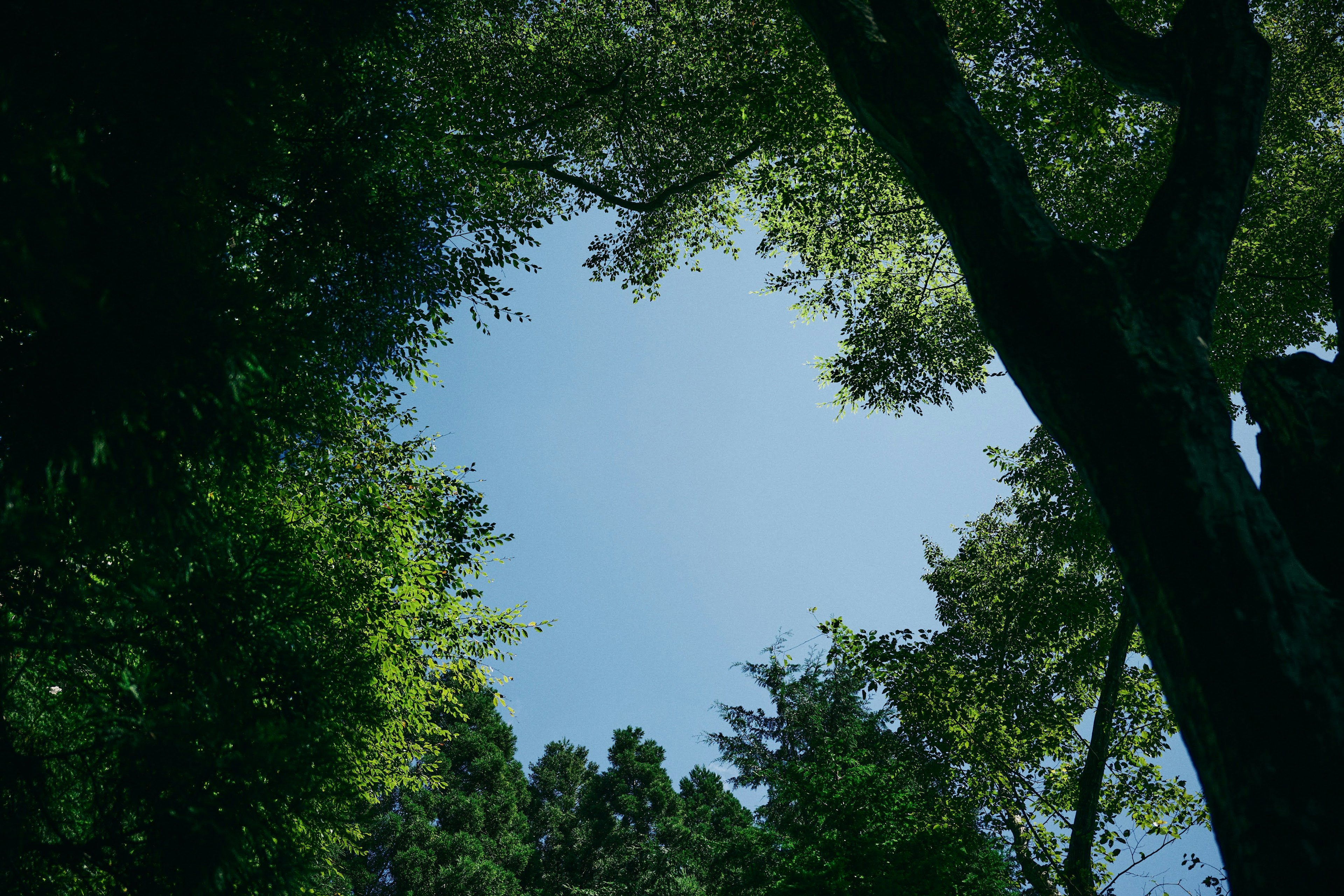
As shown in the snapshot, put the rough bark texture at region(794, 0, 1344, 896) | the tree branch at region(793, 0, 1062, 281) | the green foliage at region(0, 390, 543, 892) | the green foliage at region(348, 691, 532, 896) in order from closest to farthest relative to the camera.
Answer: the rough bark texture at region(794, 0, 1344, 896) < the tree branch at region(793, 0, 1062, 281) < the green foliage at region(0, 390, 543, 892) < the green foliage at region(348, 691, 532, 896)

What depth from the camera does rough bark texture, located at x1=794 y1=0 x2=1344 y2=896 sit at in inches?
93.8

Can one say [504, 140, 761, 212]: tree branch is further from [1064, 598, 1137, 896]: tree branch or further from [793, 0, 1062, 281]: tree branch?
[1064, 598, 1137, 896]: tree branch

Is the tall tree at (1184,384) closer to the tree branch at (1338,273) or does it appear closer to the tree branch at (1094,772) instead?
the tree branch at (1338,273)

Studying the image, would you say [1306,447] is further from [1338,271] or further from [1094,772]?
[1094,772]

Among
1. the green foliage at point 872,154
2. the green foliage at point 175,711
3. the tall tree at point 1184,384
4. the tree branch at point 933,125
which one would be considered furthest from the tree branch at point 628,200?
the tree branch at point 933,125

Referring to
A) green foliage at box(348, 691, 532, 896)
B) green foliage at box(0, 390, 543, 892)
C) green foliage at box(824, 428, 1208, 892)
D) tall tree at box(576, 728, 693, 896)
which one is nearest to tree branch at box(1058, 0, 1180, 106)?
green foliage at box(0, 390, 543, 892)

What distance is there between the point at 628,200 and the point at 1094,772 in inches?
464

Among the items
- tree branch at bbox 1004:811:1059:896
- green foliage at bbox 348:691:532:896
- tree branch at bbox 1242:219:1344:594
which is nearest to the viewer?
tree branch at bbox 1242:219:1344:594

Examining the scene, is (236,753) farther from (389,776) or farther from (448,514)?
(389,776)

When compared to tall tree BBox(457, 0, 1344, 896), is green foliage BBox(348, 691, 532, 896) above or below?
above

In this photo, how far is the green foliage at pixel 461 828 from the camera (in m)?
24.6

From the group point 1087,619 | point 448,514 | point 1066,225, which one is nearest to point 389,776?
point 448,514

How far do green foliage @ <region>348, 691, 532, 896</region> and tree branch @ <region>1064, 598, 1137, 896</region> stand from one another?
16.4 meters

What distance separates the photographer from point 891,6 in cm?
439
